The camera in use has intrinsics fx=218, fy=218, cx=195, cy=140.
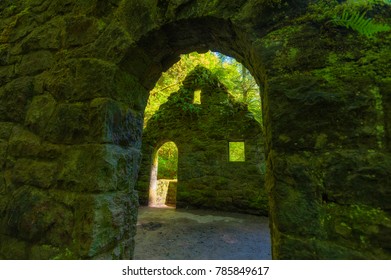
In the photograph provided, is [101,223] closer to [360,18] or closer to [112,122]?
[112,122]

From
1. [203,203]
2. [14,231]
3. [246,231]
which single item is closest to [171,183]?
[203,203]

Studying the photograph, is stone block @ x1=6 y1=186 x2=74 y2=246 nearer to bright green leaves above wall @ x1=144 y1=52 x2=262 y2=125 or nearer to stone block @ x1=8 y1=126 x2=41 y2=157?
stone block @ x1=8 y1=126 x2=41 y2=157

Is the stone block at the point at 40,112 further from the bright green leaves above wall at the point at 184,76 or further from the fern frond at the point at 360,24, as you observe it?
the bright green leaves above wall at the point at 184,76

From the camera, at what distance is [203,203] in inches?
252

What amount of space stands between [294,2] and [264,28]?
0.68 ft

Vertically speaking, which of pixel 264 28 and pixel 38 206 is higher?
pixel 264 28

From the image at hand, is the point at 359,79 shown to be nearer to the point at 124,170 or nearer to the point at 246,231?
the point at 124,170

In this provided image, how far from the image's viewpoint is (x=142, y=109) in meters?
1.76

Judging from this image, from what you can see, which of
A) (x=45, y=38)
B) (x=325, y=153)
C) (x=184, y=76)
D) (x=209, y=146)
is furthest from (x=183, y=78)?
(x=325, y=153)

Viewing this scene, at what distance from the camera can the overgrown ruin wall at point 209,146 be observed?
6.16 m

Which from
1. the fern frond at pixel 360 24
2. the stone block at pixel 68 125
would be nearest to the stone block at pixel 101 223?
the stone block at pixel 68 125

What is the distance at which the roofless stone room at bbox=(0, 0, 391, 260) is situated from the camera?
954mm

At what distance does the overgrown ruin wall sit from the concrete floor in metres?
0.65

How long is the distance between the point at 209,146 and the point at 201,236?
324 cm
